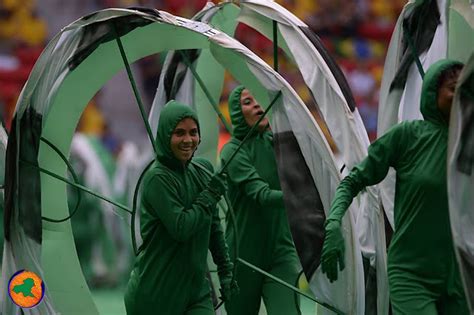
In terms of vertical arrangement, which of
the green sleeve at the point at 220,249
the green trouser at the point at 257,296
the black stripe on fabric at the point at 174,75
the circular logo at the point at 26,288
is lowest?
the green trouser at the point at 257,296

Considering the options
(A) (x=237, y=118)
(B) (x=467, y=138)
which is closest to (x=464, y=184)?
(B) (x=467, y=138)

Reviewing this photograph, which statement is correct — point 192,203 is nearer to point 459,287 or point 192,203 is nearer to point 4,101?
point 459,287

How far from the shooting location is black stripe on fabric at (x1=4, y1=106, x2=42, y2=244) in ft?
34.6

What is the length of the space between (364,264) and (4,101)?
14911 mm

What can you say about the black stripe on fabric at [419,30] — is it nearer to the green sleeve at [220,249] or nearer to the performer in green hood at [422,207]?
the green sleeve at [220,249]

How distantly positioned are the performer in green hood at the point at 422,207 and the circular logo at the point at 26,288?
2.68m

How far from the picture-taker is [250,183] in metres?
11.2

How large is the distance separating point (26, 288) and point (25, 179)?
748 millimetres

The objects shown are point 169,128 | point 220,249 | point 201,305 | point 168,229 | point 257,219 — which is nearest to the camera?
point 168,229

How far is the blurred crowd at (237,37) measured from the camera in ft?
81.7

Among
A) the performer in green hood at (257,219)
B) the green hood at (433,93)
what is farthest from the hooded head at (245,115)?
the green hood at (433,93)

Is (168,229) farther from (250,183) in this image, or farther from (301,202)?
(250,183)

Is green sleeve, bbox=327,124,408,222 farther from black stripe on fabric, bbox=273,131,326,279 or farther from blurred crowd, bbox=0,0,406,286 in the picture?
blurred crowd, bbox=0,0,406,286

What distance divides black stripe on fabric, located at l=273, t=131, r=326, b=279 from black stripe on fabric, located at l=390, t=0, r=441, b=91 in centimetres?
89
